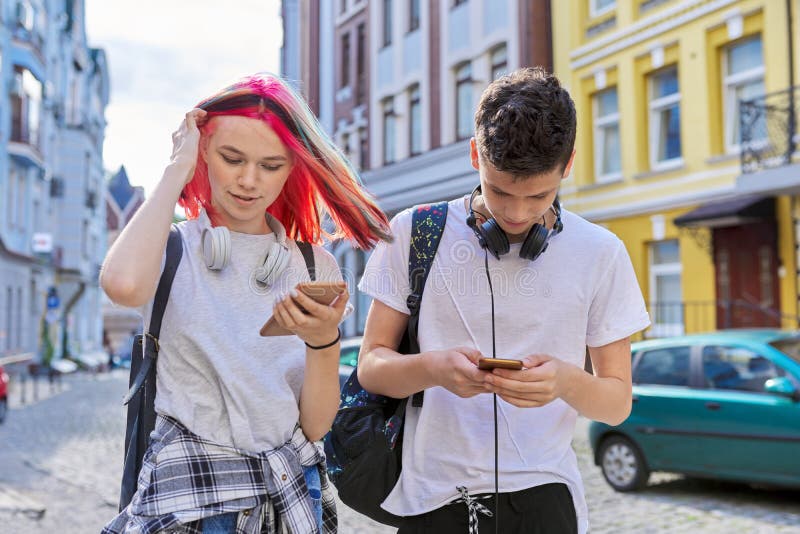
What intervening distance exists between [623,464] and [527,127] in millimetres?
7179

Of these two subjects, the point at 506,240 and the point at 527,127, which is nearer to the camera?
the point at 527,127

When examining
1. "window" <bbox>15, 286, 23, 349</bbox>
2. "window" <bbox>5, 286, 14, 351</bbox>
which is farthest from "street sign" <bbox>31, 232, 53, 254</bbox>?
"window" <bbox>5, 286, 14, 351</bbox>

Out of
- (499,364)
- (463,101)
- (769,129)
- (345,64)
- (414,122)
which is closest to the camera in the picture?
(499,364)

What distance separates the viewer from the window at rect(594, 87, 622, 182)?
1927cm

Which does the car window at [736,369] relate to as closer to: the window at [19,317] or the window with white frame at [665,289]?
the window with white frame at [665,289]

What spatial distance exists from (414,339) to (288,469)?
0.47 m

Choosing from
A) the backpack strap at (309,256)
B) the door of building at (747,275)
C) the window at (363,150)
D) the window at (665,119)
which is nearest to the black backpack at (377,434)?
the backpack strap at (309,256)

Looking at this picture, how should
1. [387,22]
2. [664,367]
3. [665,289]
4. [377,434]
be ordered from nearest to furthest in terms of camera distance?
[377,434] < [664,367] < [665,289] < [387,22]

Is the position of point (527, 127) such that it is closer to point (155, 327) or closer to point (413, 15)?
point (155, 327)

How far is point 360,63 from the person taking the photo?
3072 centimetres

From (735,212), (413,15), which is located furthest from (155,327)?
(413,15)

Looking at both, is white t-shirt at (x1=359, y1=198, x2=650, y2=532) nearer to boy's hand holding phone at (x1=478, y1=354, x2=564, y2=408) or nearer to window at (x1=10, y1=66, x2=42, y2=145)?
boy's hand holding phone at (x1=478, y1=354, x2=564, y2=408)

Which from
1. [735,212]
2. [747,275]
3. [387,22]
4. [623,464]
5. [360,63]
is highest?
[387,22]

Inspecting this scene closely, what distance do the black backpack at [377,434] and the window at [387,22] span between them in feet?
87.2
